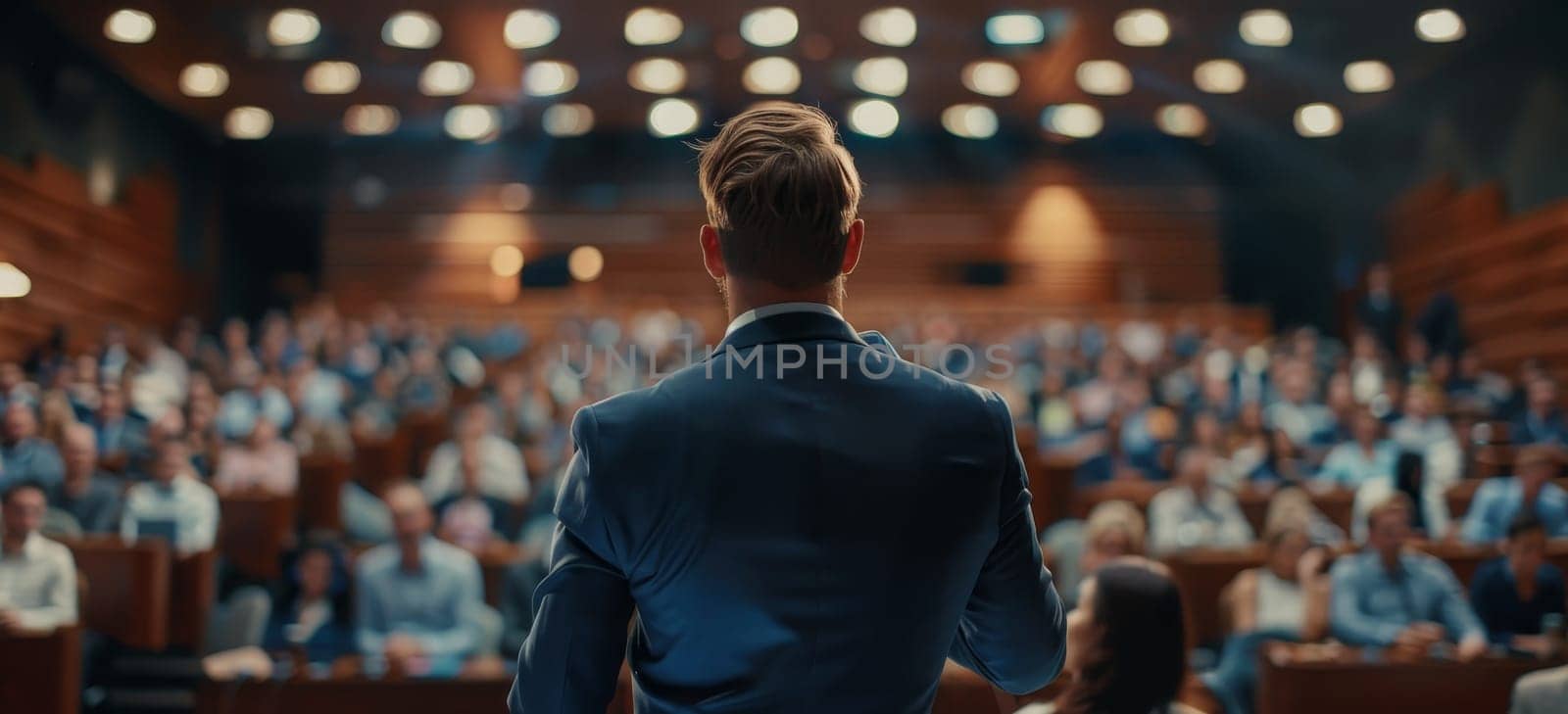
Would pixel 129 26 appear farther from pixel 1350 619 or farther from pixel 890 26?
pixel 1350 619

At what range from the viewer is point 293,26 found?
27.7 feet

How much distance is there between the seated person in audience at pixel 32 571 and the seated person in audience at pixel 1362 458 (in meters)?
4.81

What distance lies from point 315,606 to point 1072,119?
29.5 feet

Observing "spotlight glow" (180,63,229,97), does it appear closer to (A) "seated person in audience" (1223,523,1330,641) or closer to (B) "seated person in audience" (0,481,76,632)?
(B) "seated person in audience" (0,481,76,632)

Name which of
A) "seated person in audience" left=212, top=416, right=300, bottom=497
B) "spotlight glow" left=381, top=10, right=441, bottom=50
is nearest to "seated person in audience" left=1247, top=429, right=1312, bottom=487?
"seated person in audience" left=212, top=416, right=300, bottom=497

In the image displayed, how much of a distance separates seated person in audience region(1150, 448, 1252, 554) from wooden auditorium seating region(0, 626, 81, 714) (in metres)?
3.39

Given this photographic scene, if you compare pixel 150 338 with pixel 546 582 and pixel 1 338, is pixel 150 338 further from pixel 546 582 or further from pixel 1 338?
pixel 546 582

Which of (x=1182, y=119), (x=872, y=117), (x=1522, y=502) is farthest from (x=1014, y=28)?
(x=1522, y=502)

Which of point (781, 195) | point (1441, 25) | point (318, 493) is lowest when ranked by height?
point (318, 493)

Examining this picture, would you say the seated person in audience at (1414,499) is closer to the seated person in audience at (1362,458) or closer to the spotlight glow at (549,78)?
the seated person in audience at (1362,458)

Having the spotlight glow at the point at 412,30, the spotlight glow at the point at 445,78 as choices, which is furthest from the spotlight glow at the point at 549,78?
the spotlight glow at the point at 412,30

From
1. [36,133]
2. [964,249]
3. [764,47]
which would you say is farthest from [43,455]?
[964,249]

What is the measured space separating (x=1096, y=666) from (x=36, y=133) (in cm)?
897

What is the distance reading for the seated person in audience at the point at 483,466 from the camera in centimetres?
520
